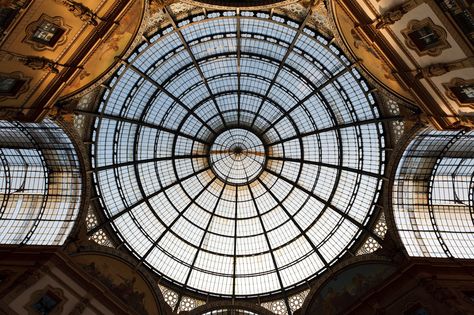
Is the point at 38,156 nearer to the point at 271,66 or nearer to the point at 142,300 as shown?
the point at 142,300

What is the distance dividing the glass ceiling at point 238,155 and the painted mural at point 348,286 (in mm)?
1525

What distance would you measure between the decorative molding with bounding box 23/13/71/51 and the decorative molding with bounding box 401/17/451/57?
1321 centimetres

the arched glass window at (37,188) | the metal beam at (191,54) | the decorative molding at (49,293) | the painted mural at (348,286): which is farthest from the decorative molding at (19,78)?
the painted mural at (348,286)

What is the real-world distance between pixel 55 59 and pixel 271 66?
45.2ft

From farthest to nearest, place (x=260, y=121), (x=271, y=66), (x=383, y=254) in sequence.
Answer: (x=260, y=121)
(x=271, y=66)
(x=383, y=254)

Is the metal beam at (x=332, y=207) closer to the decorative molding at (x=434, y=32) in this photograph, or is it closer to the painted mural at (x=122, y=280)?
the painted mural at (x=122, y=280)

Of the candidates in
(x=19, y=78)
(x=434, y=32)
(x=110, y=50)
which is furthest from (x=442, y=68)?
(x=19, y=78)

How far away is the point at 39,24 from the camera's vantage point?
15289 mm

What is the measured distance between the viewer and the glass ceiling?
82.1ft

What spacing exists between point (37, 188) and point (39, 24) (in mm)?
13823

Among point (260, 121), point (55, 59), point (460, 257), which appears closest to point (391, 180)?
point (460, 257)

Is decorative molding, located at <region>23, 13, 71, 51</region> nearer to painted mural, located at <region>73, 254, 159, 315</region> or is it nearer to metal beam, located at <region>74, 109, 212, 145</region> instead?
metal beam, located at <region>74, 109, 212, 145</region>

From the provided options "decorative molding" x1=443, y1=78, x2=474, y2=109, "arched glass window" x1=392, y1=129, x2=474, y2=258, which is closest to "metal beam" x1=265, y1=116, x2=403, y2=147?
"arched glass window" x1=392, y1=129, x2=474, y2=258

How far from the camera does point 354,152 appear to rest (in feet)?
87.6
